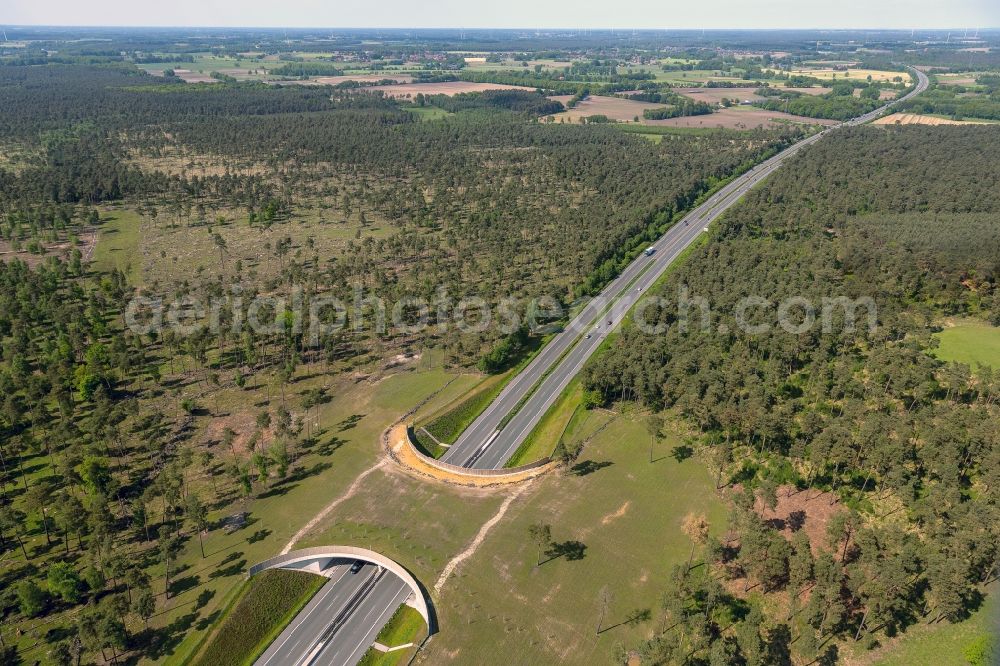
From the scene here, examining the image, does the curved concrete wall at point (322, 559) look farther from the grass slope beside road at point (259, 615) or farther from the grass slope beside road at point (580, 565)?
the grass slope beside road at point (580, 565)

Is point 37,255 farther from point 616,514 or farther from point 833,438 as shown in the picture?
point 833,438

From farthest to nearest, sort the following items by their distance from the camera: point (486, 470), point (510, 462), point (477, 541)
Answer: point (510, 462)
point (486, 470)
point (477, 541)

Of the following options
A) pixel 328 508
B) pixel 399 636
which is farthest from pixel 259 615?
pixel 328 508

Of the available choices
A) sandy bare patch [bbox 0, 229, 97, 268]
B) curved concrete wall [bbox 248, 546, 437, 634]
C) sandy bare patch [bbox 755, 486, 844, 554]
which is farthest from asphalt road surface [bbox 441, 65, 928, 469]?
sandy bare patch [bbox 0, 229, 97, 268]

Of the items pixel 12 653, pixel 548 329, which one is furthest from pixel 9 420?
pixel 548 329

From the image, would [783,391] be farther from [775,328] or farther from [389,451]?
[389,451]
